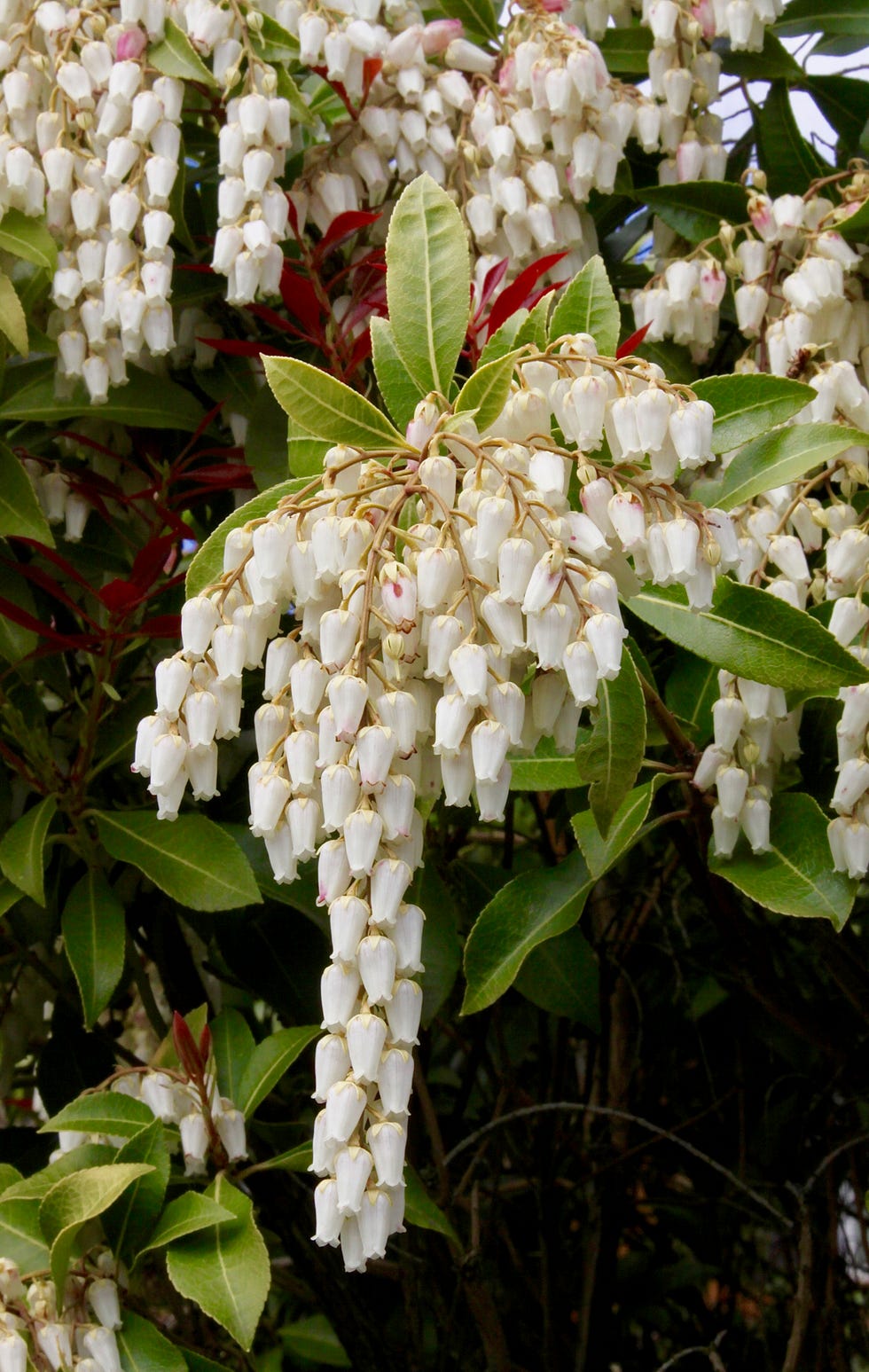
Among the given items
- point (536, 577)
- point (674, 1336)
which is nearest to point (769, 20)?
point (536, 577)

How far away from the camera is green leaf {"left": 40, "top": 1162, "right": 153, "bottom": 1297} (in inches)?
47.9

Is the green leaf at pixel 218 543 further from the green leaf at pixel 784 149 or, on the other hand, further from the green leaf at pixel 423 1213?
the green leaf at pixel 784 149

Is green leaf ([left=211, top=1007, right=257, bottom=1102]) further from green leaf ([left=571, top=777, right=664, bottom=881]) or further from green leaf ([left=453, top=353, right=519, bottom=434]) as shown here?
green leaf ([left=453, top=353, right=519, bottom=434])

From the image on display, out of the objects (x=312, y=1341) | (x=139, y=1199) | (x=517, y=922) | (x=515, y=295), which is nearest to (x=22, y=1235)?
(x=139, y=1199)

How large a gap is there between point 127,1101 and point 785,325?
40.7 inches

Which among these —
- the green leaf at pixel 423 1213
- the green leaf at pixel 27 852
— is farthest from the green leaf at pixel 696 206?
the green leaf at pixel 423 1213

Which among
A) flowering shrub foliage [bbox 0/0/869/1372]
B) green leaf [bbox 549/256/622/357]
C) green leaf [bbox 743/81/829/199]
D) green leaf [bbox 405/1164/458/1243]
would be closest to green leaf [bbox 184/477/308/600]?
flowering shrub foliage [bbox 0/0/869/1372]

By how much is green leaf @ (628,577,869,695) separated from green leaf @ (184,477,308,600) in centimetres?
34

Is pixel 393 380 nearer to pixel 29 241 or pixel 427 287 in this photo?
pixel 427 287

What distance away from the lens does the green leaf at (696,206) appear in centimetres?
163

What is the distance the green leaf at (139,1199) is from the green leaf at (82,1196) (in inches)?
1.4

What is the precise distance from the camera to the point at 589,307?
1187 mm

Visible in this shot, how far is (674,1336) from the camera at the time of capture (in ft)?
7.50

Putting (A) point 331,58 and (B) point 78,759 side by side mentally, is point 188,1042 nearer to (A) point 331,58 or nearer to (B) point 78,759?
(B) point 78,759
